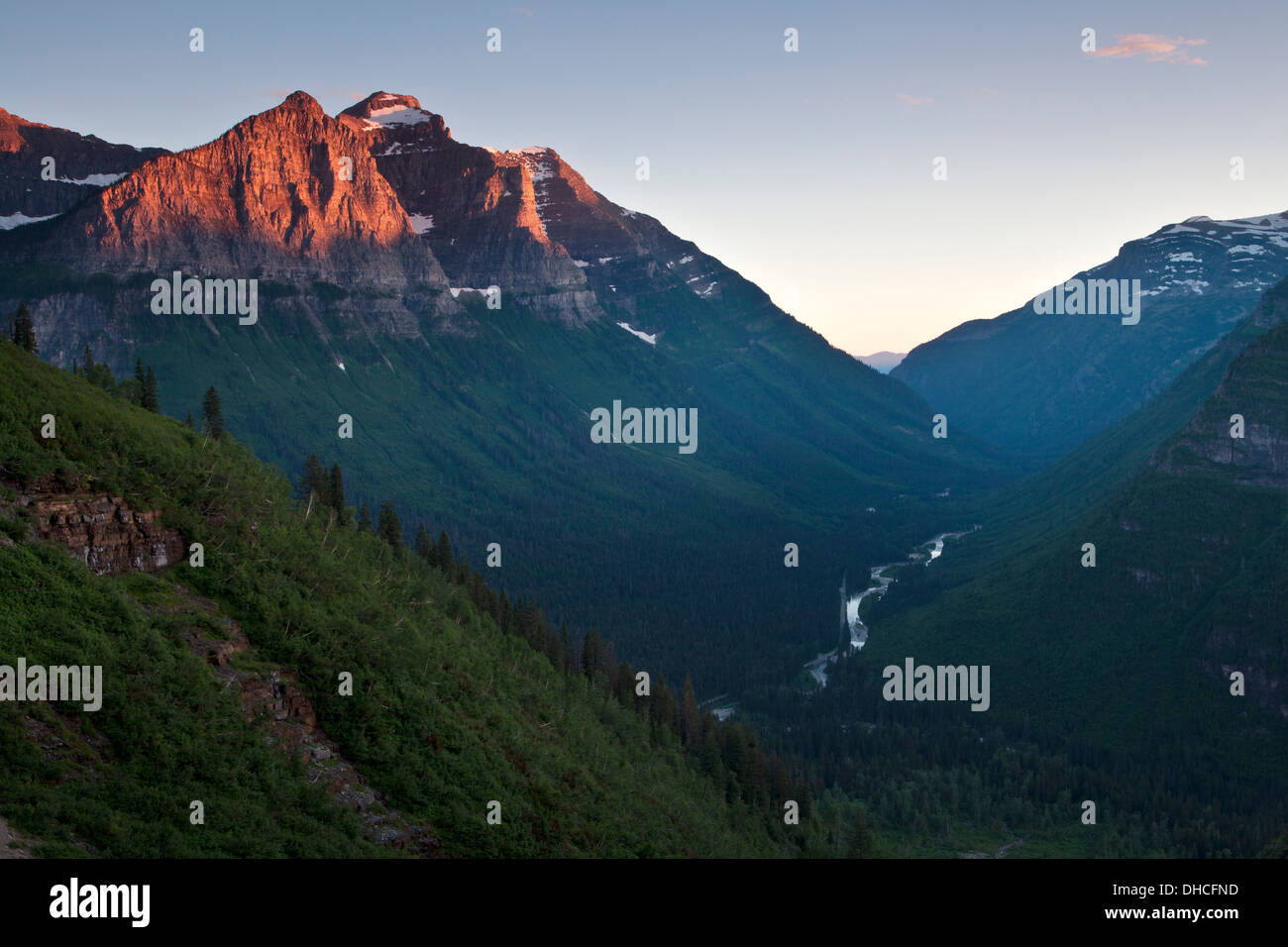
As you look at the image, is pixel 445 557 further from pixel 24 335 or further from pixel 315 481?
pixel 24 335

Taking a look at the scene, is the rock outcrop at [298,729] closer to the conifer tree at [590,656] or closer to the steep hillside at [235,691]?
the steep hillside at [235,691]

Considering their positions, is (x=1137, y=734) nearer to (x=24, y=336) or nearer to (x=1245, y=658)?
(x=1245, y=658)

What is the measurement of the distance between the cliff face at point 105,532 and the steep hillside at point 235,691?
91 millimetres

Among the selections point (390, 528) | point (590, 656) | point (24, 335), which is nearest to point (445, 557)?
point (390, 528)

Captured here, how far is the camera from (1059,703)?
143 m

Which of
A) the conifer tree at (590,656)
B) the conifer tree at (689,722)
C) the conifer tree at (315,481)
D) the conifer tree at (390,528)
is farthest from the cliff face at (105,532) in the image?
the conifer tree at (689,722)

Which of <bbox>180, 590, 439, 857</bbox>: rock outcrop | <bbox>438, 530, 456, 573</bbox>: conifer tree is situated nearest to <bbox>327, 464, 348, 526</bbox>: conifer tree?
<bbox>438, 530, 456, 573</bbox>: conifer tree

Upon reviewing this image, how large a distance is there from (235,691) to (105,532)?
998 centimetres

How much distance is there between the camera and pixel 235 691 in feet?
130

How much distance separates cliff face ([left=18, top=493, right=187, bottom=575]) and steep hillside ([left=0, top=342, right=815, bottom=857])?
9 cm

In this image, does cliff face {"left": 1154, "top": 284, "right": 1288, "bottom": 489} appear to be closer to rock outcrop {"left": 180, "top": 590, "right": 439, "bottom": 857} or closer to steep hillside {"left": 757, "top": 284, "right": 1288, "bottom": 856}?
steep hillside {"left": 757, "top": 284, "right": 1288, "bottom": 856}

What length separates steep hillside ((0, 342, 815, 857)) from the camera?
3278cm
